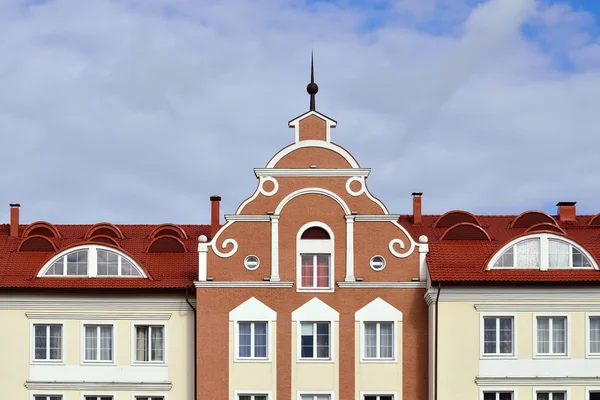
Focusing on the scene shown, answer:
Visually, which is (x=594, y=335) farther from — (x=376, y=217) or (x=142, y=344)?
(x=142, y=344)

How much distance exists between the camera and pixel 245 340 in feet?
154

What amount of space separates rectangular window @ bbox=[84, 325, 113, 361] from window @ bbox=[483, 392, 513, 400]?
15.9m

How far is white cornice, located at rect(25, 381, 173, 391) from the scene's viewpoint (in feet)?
157

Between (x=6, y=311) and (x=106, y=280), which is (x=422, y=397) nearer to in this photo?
(x=106, y=280)

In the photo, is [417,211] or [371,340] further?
[417,211]

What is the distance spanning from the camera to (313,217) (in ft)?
155

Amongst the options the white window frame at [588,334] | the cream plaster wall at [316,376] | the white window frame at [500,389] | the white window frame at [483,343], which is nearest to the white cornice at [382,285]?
the white window frame at [483,343]

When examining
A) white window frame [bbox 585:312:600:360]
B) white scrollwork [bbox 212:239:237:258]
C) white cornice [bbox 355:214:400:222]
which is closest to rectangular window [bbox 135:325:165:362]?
white scrollwork [bbox 212:239:237:258]

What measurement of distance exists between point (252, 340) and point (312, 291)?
10.6 ft

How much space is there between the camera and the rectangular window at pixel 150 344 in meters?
48.2

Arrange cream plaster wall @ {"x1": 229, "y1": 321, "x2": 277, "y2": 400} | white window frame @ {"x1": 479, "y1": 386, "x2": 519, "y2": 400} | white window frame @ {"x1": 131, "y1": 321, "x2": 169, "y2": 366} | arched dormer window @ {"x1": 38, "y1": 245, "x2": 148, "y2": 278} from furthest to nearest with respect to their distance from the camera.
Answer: arched dormer window @ {"x1": 38, "y1": 245, "x2": 148, "y2": 278} < white window frame @ {"x1": 131, "y1": 321, "x2": 169, "y2": 366} < cream plaster wall @ {"x1": 229, "y1": 321, "x2": 277, "y2": 400} < white window frame @ {"x1": 479, "y1": 386, "x2": 519, "y2": 400}

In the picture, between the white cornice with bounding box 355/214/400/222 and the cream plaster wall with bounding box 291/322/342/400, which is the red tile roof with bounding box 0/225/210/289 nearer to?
the cream plaster wall with bounding box 291/322/342/400

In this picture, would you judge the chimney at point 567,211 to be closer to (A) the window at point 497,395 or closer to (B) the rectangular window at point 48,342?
(A) the window at point 497,395

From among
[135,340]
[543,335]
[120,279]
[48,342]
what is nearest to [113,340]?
[135,340]
